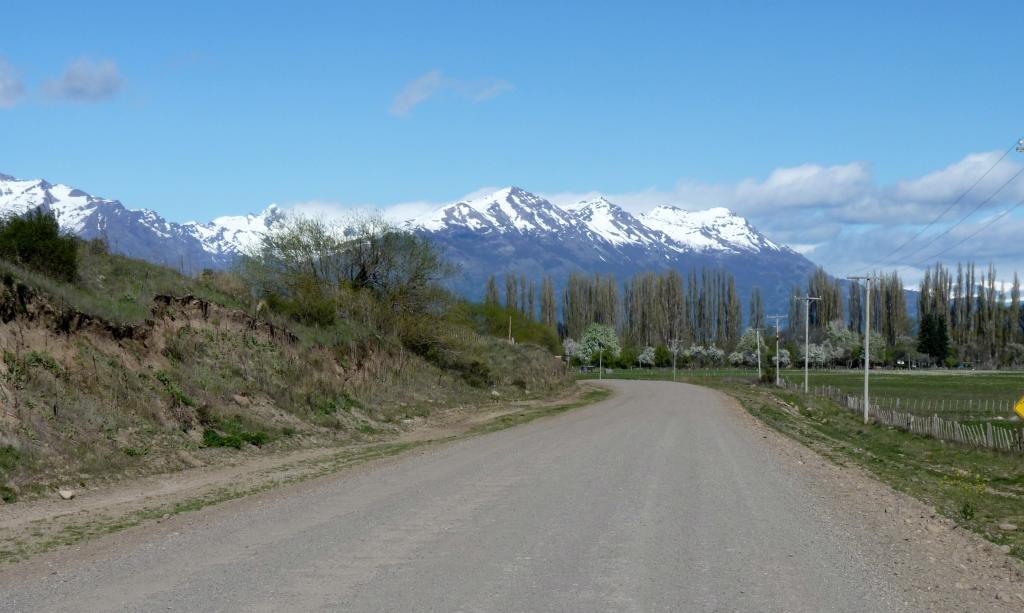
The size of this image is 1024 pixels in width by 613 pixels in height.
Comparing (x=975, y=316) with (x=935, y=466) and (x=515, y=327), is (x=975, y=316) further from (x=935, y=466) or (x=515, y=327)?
(x=935, y=466)

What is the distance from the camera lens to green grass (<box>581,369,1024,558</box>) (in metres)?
15.3

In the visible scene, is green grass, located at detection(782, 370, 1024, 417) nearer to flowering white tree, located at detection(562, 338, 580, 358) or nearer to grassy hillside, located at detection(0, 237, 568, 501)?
grassy hillside, located at detection(0, 237, 568, 501)

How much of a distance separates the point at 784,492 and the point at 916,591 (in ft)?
23.3

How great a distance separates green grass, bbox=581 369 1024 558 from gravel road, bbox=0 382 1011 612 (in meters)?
2.44

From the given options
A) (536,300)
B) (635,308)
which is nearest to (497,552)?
Answer: (536,300)

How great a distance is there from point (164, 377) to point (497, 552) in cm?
1565

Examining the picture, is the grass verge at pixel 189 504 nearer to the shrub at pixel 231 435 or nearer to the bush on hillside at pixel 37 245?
the shrub at pixel 231 435

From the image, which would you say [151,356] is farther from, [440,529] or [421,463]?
[440,529]

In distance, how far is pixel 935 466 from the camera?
2780 cm

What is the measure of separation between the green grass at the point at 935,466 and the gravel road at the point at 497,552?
2441mm

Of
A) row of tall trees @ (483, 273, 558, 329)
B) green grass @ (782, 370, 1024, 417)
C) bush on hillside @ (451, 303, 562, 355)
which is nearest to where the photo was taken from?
green grass @ (782, 370, 1024, 417)

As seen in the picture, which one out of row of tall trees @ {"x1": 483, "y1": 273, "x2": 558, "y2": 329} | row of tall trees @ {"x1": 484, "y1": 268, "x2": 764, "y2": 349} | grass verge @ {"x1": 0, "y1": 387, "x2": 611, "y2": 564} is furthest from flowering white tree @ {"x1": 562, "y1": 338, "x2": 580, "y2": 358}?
grass verge @ {"x1": 0, "y1": 387, "x2": 611, "y2": 564}

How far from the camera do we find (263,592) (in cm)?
826

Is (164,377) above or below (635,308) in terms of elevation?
below
